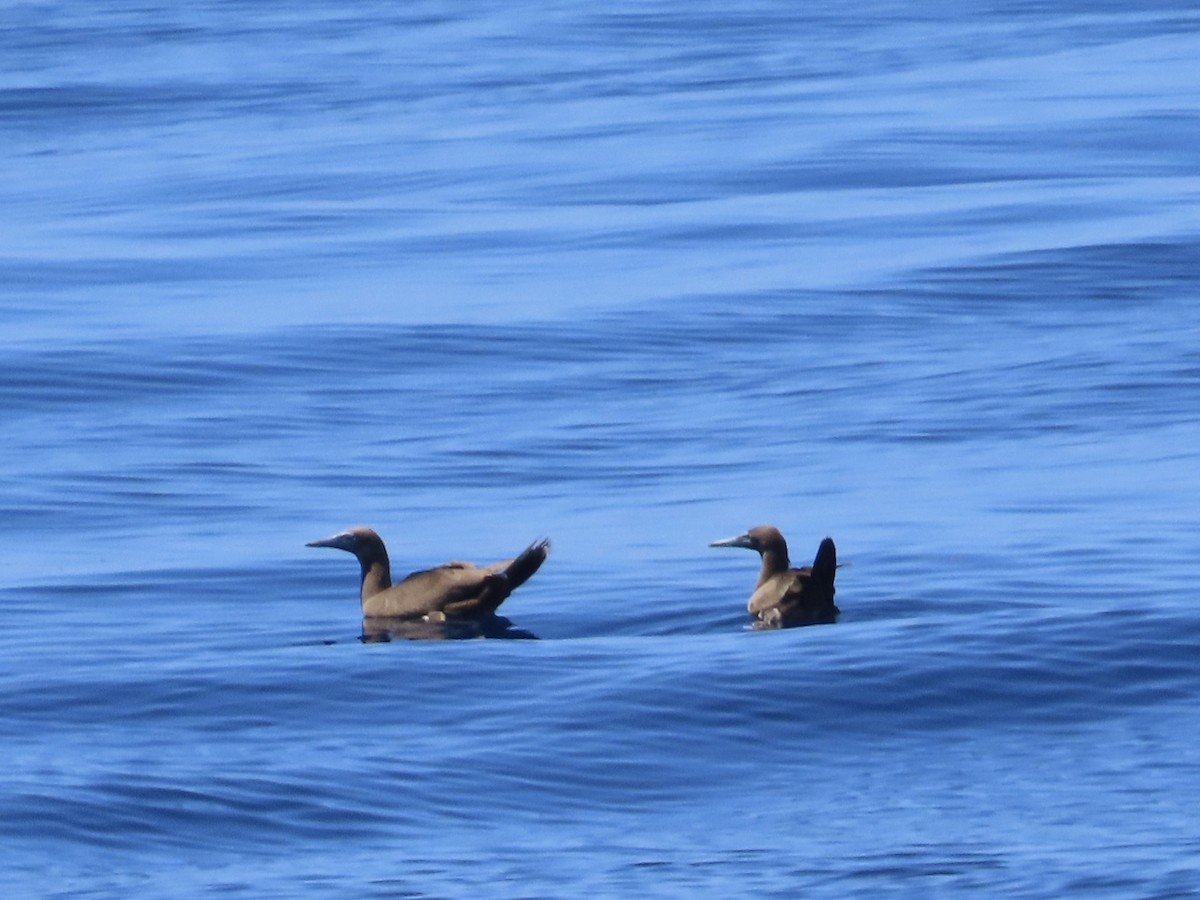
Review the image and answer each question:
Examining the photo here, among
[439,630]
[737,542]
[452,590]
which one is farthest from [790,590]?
[439,630]

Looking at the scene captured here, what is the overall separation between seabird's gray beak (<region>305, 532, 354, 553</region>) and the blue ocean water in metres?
0.35

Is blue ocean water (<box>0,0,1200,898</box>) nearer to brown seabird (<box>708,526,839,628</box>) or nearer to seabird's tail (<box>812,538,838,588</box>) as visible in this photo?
brown seabird (<box>708,526,839,628</box>)

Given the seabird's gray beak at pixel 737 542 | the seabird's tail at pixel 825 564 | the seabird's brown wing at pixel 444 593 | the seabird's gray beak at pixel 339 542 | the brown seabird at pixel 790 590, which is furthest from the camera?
Answer: the seabird's gray beak at pixel 339 542

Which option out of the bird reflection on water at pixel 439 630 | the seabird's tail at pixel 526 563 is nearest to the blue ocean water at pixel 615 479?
the bird reflection on water at pixel 439 630

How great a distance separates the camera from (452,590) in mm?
14148

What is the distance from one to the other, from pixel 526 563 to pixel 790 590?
1.34m

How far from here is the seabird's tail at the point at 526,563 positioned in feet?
45.6

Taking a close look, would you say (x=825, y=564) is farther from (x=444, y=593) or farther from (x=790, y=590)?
(x=444, y=593)

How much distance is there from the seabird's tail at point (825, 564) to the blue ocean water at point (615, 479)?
12.5 inches

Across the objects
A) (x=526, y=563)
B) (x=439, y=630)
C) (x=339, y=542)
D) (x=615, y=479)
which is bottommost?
(x=439, y=630)

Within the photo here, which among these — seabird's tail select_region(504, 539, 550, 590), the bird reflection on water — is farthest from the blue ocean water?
seabird's tail select_region(504, 539, 550, 590)

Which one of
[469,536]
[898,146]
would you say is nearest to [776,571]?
[469,536]

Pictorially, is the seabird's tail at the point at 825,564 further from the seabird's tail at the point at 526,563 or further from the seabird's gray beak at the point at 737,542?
the seabird's tail at the point at 526,563

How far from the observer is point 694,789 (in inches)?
430
